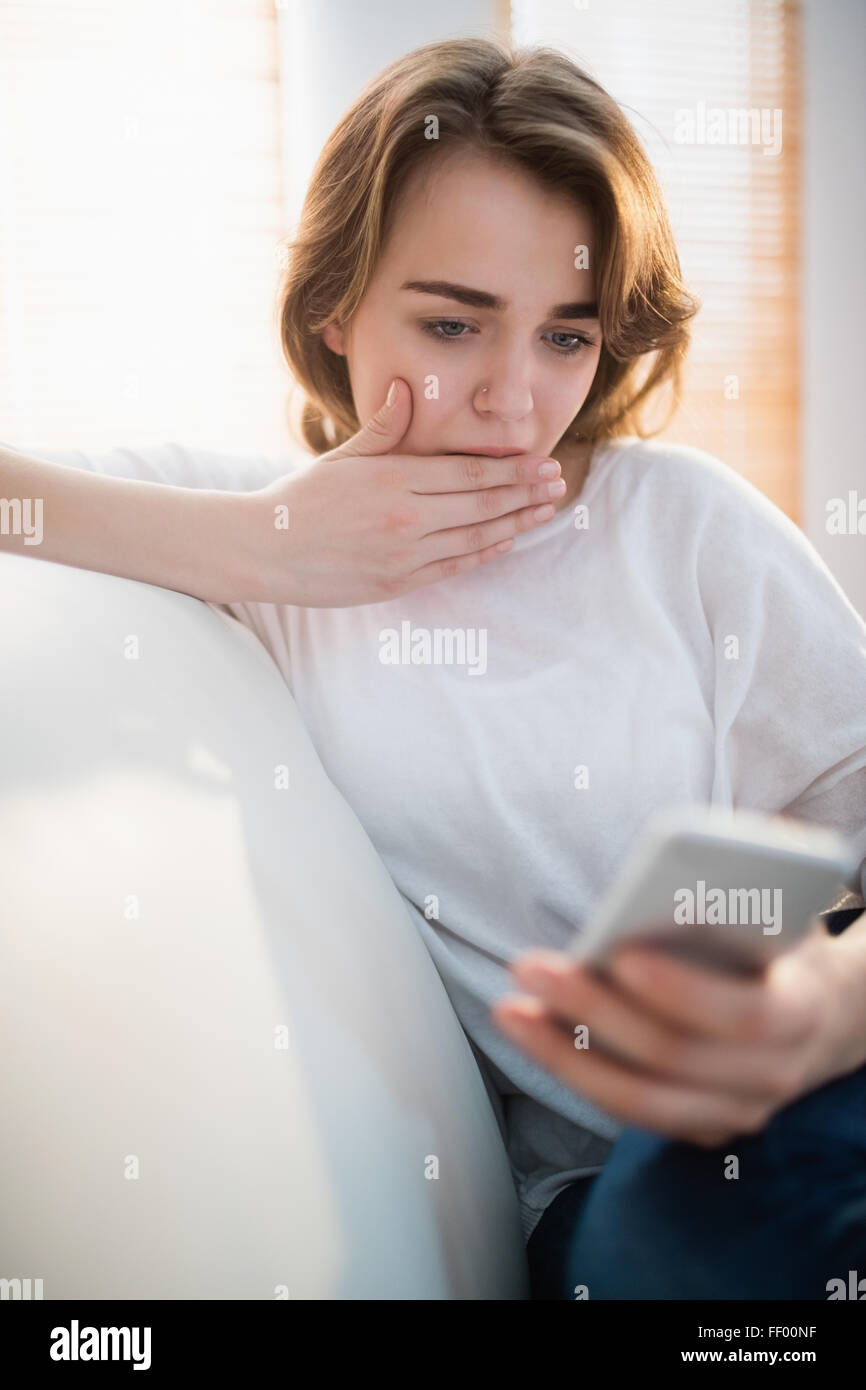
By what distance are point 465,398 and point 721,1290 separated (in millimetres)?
622

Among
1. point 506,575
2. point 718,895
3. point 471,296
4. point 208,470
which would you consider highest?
point 471,296

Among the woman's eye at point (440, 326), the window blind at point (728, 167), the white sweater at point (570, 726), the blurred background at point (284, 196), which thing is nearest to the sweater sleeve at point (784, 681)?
the white sweater at point (570, 726)

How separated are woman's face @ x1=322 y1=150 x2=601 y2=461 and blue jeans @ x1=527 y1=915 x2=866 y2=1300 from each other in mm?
532

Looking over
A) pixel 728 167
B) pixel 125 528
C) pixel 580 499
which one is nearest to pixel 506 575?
pixel 580 499

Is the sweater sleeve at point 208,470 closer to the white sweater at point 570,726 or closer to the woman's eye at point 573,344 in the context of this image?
the white sweater at point 570,726

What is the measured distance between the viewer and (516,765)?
792mm

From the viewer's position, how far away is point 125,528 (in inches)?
29.7

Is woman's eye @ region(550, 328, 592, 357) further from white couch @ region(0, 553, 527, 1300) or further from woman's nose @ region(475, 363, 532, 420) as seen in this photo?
white couch @ region(0, 553, 527, 1300)

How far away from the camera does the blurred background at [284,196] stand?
185 cm

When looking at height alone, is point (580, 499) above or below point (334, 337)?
below

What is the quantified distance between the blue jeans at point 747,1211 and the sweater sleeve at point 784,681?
275 millimetres

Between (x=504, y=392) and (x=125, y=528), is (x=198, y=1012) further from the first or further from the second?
(x=504, y=392)

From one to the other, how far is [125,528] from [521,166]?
1.35 ft
